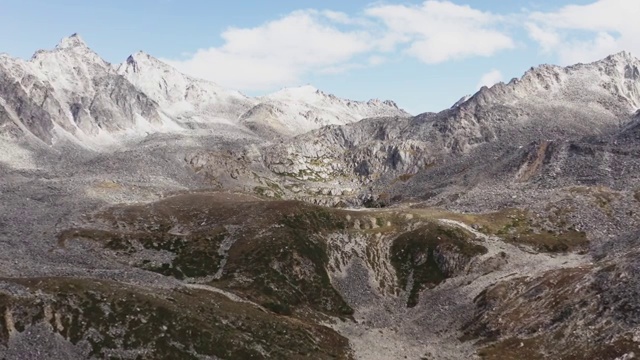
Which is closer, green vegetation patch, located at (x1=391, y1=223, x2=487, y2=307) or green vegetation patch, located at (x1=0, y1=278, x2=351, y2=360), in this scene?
green vegetation patch, located at (x1=0, y1=278, x2=351, y2=360)

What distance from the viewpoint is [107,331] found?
76688 mm

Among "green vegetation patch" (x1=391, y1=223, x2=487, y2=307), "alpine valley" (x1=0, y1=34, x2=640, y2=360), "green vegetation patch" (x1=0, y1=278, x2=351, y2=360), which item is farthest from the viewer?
"green vegetation patch" (x1=391, y1=223, x2=487, y2=307)

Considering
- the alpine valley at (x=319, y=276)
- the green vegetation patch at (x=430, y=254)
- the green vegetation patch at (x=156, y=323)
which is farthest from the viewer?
the green vegetation patch at (x=430, y=254)

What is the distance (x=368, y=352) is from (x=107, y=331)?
148ft

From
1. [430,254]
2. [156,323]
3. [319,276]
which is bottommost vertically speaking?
[319,276]

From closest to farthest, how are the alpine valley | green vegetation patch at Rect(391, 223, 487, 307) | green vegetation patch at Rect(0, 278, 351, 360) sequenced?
green vegetation patch at Rect(0, 278, 351, 360), the alpine valley, green vegetation patch at Rect(391, 223, 487, 307)

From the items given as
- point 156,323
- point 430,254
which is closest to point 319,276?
point 430,254

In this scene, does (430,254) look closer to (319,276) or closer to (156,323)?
(319,276)

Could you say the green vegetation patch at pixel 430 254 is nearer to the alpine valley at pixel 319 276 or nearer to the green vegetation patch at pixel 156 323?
the alpine valley at pixel 319 276

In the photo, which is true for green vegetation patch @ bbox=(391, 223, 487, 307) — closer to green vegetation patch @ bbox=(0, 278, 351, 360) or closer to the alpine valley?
the alpine valley

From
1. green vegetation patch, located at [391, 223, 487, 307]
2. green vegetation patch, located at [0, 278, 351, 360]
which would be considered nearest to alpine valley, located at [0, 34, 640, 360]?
green vegetation patch, located at [0, 278, 351, 360]

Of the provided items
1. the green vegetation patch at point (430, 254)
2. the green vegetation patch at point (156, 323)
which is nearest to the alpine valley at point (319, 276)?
the green vegetation patch at point (156, 323)

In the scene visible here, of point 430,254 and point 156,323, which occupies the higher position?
point 430,254

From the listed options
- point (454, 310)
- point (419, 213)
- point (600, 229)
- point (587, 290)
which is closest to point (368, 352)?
point (454, 310)
